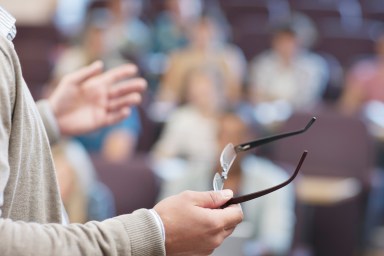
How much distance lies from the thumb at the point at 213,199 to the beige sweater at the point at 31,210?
59mm

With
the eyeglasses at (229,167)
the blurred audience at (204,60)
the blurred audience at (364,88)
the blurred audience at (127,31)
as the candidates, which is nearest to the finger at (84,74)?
the eyeglasses at (229,167)

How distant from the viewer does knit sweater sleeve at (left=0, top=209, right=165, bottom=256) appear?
839mm

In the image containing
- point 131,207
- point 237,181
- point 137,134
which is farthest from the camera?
point 137,134

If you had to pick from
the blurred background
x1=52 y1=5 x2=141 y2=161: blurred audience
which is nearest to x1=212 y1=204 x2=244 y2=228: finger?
the blurred background

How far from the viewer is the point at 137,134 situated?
13.2 ft

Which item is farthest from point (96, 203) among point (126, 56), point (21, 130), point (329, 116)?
point (126, 56)

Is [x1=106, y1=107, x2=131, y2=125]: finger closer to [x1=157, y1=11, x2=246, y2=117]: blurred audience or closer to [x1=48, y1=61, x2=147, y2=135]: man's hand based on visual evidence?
[x1=48, y1=61, x2=147, y2=135]: man's hand

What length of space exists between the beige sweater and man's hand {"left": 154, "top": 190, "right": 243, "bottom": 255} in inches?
0.7

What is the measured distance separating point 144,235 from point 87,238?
0.06 m

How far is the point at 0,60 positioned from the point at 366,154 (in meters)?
2.84

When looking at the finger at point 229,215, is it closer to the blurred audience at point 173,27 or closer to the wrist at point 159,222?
the wrist at point 159,222

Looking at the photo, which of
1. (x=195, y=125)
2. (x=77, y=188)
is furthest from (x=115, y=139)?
(x=77, y=188)

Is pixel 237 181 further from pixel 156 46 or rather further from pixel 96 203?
pixel 156 46

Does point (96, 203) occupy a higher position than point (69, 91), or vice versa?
point (69, 91)
